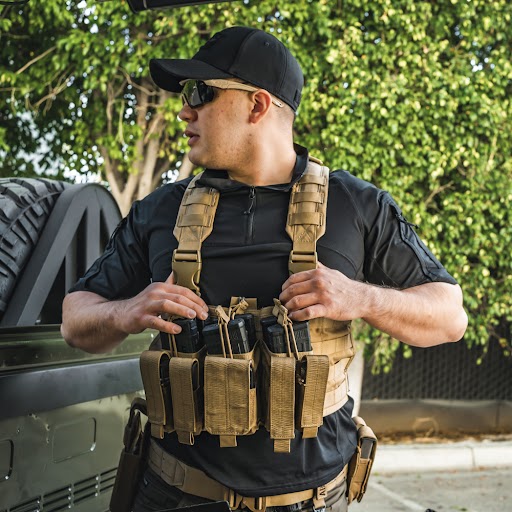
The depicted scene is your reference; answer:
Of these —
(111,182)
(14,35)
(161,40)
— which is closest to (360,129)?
(161,40)

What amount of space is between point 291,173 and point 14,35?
6231 millimetres

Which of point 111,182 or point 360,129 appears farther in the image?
point 111,182

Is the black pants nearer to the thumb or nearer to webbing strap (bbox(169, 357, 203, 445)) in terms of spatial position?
webbing strap (bbox(169, 357, 203, 445))

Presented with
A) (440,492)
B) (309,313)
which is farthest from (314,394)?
(440,492)

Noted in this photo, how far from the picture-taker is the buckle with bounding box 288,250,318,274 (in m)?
1.75

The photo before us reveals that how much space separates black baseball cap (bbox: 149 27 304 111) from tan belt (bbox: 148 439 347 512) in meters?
0.93

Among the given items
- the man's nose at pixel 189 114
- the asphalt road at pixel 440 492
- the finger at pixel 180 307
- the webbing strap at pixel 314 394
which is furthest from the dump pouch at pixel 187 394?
the asphalt road at pixel 440 492

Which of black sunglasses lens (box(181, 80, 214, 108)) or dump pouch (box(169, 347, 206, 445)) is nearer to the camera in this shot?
dump pouch (box(169, 347, 206, 445))

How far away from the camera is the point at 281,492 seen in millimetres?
1737

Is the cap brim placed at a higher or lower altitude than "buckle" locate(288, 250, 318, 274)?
higher

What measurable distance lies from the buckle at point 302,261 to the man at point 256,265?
0.04ft

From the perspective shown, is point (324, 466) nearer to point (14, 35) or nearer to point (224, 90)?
point (224, 90)

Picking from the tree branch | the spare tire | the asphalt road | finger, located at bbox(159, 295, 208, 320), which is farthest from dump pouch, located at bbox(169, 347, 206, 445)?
the tree branch

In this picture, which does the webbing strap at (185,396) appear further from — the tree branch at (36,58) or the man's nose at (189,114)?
the tree branch at (36,58)
